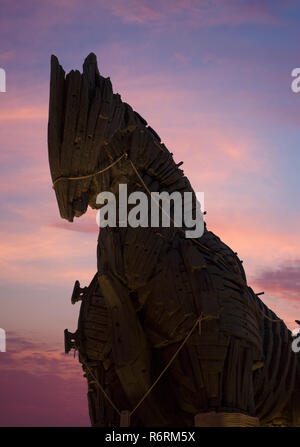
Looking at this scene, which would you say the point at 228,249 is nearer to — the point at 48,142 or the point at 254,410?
the point at 254,410

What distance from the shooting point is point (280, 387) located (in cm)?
816

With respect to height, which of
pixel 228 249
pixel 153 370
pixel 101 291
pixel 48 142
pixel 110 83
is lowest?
pixel 153 370

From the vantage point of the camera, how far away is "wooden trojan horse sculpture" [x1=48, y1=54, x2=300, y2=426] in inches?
287

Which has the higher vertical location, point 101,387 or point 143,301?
point 143,301

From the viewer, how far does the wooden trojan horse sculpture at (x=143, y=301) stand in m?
7.30

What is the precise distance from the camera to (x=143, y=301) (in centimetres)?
752

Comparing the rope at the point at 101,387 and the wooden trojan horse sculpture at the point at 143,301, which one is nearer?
the wooden trojan horse sculpture at the point at 143,301

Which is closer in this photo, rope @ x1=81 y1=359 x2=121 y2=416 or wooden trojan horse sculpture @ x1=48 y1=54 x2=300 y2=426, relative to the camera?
wooden trojan horse sculpture @ x1=48 y1=54 x2=300 y2=426

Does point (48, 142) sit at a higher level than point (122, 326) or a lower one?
higher

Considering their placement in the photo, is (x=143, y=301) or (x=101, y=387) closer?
(x=143, y=301)
